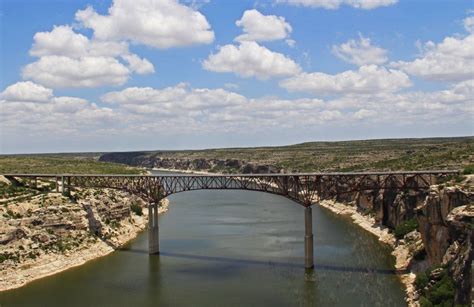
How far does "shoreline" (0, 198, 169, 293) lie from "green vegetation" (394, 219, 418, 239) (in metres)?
35.8

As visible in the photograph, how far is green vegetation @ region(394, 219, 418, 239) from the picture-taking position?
57.7 m

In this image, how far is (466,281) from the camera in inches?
1363

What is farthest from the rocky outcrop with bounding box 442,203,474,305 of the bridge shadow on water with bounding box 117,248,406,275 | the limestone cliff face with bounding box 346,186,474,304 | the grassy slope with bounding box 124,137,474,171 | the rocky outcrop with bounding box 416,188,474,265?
the grassy slope with bounding box 124,137,474,171

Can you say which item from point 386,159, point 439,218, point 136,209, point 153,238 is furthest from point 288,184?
point 386,159

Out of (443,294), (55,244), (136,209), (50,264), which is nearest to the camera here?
(443,294)

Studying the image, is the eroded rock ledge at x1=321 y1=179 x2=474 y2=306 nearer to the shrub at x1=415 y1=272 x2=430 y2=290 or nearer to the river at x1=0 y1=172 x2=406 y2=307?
the shrub at x1=415 y1=272 x2=430 y2=290

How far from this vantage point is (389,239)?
208 ft

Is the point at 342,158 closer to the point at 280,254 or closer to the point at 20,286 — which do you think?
the point at 280,254

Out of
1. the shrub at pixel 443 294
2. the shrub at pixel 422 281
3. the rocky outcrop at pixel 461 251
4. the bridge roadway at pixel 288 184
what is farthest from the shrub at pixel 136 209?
the shrub at pixel 443 294

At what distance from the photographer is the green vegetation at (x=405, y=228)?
57.7 meters

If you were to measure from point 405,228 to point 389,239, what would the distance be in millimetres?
5280

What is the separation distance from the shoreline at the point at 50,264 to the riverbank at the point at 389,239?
115 ft

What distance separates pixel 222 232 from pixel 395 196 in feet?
83.3

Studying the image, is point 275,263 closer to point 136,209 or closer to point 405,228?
point 405,228
